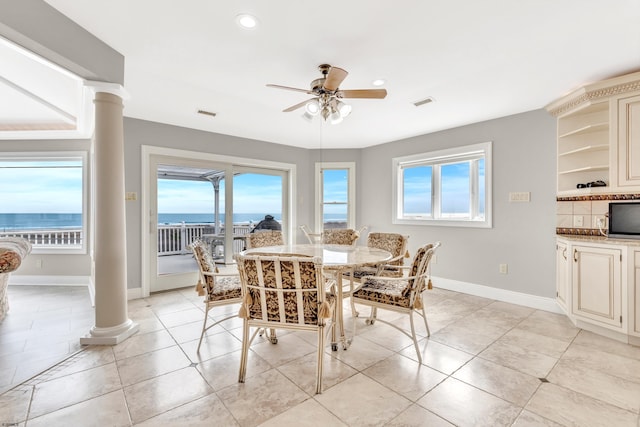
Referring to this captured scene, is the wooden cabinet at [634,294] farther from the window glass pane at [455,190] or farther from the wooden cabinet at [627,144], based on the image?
the window glass pane at [455,190]

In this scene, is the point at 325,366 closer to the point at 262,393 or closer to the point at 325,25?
the point at 262,393

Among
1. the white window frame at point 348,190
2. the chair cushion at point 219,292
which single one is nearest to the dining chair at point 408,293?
the chair cushion at point 219,292

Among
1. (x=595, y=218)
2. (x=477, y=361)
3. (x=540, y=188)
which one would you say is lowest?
(x=477, y=361)

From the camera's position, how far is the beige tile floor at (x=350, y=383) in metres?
1.65

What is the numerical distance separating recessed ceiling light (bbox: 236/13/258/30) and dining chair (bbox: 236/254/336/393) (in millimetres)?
1571

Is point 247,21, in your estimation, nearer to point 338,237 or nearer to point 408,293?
point 408,293

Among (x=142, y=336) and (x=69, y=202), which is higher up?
(x=69, y=202)

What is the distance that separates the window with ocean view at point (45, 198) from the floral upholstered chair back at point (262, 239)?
3.16 metres

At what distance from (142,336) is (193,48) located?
257 cm

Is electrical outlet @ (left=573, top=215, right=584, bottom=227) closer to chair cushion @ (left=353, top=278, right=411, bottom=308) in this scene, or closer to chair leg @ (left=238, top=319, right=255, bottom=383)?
chair cushion @ (left=353, top=278, right=411, bottom=308)

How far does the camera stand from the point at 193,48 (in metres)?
2.25

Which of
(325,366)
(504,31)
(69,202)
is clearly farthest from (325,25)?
(69,202)

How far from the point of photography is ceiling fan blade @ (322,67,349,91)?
2062mm

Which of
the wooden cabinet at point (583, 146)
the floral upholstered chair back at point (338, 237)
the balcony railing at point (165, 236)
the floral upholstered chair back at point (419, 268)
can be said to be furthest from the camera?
the balcony railing at point (165, 236)
